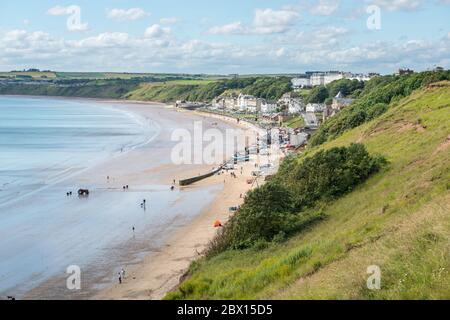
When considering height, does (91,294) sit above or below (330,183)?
below

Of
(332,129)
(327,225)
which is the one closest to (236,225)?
(327,225)

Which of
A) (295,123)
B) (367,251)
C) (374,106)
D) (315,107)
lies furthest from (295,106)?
(367,251)

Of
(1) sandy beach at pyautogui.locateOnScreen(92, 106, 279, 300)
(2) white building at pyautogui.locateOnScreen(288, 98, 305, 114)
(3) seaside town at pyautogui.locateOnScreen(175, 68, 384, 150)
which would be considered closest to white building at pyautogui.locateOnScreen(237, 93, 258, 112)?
(3) seaside town at pyautogui.locateOnScreen(175, 68, 384, 150)

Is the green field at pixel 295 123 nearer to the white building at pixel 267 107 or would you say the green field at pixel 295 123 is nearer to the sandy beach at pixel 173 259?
the white building at pixel 267 107

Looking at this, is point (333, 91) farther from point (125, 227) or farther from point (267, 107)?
point (125, 227)

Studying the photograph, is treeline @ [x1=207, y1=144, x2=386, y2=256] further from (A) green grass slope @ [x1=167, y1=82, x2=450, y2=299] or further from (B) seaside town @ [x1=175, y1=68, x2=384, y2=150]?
(B) seaside town @ [x1=175, y1=68, x2=384, y2=150]

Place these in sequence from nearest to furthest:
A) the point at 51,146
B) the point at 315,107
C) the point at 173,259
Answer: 1. the point at 173,259
2. the point at 51,146
3. the point at 315,107
